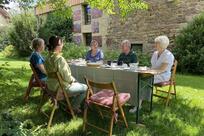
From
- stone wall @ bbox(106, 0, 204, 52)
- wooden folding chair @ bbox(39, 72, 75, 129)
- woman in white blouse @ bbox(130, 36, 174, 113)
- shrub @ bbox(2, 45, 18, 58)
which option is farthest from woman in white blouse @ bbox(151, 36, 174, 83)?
shrub @ bbox(2, 45, 18, 58)

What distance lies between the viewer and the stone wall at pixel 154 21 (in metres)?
12.7

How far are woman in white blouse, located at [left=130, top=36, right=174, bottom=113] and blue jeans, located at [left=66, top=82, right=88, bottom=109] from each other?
96cm

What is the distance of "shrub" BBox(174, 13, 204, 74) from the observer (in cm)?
1177

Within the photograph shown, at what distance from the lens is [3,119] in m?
3.54

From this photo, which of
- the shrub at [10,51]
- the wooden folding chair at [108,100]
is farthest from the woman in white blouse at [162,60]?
the shrub at [10,51]

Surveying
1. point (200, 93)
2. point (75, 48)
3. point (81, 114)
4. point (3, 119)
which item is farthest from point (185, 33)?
point (3, 119)

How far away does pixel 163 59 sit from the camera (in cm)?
593

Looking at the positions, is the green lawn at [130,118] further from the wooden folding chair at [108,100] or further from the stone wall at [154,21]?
the stone wall at [154,21]

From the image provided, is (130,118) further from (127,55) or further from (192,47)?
(192,47)

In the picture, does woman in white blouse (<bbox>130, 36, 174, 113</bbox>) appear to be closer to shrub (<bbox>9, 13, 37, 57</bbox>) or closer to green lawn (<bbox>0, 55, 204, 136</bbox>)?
green lawn (<bbox>0, 55, 204, 136</bbox>)

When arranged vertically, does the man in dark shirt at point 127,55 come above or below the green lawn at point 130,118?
above

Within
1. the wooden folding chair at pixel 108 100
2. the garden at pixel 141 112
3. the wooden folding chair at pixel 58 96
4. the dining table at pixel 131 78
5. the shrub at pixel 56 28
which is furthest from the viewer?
the shrub at pixel 56 28

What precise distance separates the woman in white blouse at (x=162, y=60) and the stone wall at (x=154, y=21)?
257 inches

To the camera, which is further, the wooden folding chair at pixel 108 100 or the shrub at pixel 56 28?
the shrub at pixel 56 28
